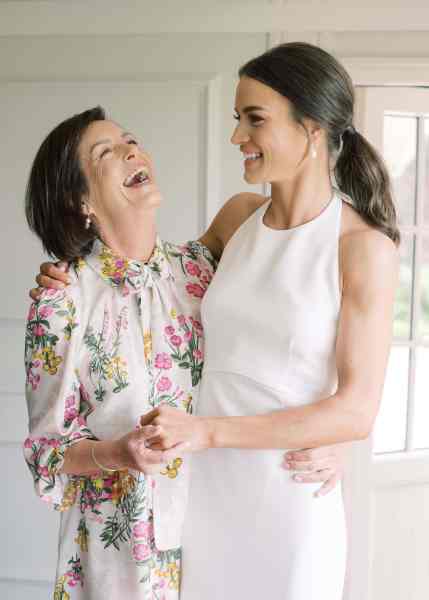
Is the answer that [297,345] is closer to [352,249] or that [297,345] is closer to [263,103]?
[352,249]

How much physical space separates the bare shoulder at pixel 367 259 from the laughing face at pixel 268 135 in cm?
18

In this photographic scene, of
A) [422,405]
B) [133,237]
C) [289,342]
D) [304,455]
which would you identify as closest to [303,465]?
[304,455]

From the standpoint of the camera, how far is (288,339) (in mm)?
1504

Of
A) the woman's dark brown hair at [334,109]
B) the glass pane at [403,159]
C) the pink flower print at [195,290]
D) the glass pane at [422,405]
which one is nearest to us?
the woman's dark brown hair at [334,109]

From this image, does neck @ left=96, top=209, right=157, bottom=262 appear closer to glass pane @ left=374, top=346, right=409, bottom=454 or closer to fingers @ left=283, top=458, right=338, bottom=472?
fingers @ left=283, top=458, right=338, bottom=472

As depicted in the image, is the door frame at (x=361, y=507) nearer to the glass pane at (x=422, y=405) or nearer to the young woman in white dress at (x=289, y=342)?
the glass pane at (x=422, y=405)

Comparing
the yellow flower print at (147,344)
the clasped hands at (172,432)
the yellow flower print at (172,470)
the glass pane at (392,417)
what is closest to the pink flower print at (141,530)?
the yellow flower print at (172,470)

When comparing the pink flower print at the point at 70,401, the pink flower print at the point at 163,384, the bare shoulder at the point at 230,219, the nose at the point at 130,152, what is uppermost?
the nose at the point at 130,152

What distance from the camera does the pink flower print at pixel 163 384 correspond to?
1.59 meters

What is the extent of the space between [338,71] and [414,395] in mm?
1971

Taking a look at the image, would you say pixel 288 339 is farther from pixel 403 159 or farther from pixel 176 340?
pixel 403 159

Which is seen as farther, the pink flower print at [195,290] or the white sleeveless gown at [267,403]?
the pink flower print at [195,290]

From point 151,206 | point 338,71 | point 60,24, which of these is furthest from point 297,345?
point 60,24

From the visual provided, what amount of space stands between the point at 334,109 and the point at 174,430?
2.26 ft
